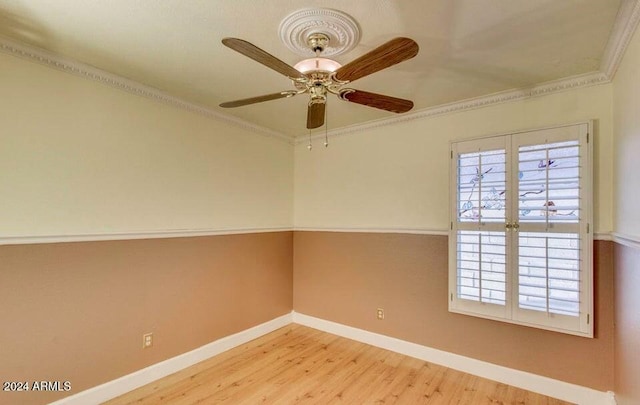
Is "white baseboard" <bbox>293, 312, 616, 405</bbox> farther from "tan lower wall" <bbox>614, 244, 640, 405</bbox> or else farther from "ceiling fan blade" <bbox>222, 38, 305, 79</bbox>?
"ceiling fan blade" <bbox>222, 38, 305, 79</bbox>

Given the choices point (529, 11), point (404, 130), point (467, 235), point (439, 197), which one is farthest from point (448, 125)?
point (529, 11)

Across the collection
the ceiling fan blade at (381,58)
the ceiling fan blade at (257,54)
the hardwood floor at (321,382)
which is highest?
the ceiling fan blade at (381,58)

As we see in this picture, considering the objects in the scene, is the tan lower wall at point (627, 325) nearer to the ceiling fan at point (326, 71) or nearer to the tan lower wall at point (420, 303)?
the tan lower wall at point (420, 303)

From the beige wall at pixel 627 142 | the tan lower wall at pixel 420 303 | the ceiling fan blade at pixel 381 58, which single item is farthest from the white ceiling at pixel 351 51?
the tan lower wall at pixel 420 303

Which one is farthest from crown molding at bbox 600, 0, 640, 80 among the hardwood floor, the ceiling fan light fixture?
the hardwood floor

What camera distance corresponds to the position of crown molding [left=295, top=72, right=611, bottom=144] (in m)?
2.27

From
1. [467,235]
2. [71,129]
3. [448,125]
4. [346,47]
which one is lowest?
[467,235]

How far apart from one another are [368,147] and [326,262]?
147 cm

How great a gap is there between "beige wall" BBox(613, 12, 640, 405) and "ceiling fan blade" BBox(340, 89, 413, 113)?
3.89 ft

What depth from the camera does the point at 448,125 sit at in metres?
2.90

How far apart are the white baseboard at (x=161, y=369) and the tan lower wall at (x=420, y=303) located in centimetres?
79

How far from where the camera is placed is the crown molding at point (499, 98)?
2.27 metres

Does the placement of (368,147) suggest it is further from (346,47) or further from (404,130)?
(346,47)

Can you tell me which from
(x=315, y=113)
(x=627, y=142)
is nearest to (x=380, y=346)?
(x=315, y=113)
